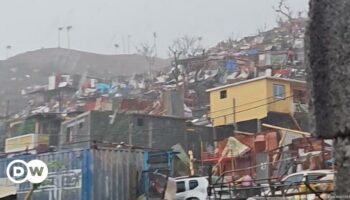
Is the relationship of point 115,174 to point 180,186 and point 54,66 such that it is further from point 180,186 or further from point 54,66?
point 54,66

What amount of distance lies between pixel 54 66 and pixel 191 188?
264 ft

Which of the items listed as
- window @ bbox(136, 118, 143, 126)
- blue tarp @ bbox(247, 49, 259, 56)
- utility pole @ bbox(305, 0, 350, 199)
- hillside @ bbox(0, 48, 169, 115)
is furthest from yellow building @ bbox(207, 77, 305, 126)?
hillside @ bbox(0, 48, 169, 115)

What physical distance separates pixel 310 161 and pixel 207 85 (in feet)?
108

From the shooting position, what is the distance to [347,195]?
1.62 meters

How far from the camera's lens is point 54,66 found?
102 meters

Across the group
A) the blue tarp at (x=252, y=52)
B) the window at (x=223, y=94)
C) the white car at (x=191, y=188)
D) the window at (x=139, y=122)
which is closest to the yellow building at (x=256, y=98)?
the window at (x=223, y=94)

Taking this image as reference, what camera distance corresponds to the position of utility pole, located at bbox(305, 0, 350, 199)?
1.64 metres

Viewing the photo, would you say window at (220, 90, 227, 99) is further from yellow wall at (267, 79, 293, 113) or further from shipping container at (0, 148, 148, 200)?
shipping container at (0, 148, 148, 200)

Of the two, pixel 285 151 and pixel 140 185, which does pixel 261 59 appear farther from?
pixel 140 185

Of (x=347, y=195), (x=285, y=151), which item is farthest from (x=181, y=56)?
(x=347, y=195)

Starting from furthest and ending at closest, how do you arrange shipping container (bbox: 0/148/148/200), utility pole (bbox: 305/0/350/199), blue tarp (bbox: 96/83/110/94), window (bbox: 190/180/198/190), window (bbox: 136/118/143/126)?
blue tarp (bbox: 96/83/110/94)
window (bbox: 136/118/143/126)
window (bbox: 190/180/198/190)
shipping container (bbox: 0/148/148/200)
utility pole (bbox: 305/0/350/199)

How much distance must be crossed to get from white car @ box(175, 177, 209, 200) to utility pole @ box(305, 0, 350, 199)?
21.9 meters

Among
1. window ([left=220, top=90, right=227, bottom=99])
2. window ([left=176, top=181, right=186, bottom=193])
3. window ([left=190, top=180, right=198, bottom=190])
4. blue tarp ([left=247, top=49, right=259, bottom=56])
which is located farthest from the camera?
blue tarp ([left=247, top=49, right=259, bottom=56])

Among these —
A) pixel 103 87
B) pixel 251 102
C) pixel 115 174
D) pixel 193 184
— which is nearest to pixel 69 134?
pixel 251 102
